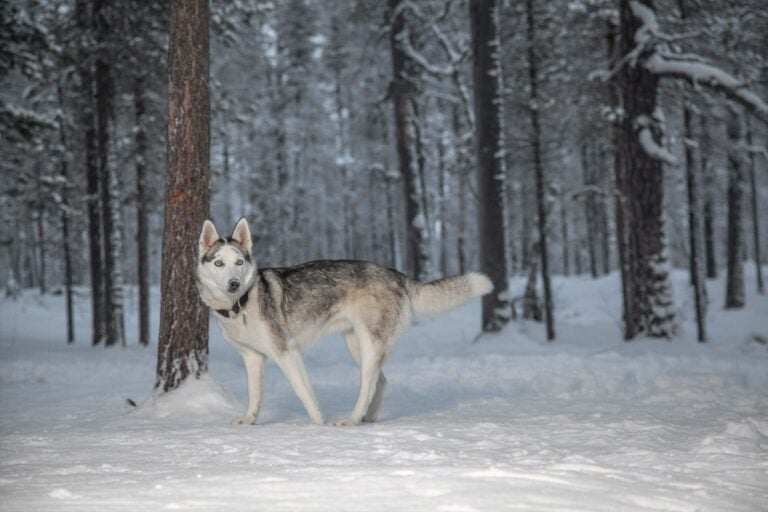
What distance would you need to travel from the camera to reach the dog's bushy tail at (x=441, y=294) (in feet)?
23.4

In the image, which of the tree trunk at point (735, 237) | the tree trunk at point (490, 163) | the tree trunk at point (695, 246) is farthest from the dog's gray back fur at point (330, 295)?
the tree trunk at point (735, 237)

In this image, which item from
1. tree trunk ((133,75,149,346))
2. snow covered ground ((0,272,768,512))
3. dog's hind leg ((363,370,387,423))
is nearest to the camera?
snow covered ground ((0,272,768,512))

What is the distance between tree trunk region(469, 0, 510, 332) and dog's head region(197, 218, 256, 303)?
10.1 meters

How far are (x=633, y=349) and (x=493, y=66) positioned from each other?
7641mm

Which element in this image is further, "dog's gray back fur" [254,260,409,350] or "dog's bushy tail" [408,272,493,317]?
"dog's bushy tail" [408,272,493,317]

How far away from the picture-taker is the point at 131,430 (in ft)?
18.9

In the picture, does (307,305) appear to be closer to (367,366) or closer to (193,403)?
(367,366)

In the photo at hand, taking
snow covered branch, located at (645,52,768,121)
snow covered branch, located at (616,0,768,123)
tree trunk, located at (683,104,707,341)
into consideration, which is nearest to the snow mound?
snow covered branch, located at (616,0,768,123)

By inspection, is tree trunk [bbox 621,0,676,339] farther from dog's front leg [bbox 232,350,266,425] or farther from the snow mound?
dog's front leg [bbox 232,350,266,425]

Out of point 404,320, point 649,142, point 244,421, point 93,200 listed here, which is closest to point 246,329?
point 244,421

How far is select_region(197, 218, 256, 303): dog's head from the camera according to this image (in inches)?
235

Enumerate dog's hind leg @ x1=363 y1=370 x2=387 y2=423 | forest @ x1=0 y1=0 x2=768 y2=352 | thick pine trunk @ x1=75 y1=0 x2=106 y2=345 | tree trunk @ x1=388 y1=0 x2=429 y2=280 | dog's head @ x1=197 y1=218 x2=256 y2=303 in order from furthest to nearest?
tree trunk @ x1=388 y1=0 x2=429 y2=280, thick pine trunk @ x1=75 y1=0 x2=106 y2=345, forest @ x1=0 y1=0 x2=768 y2=352, dog's hind leg @ x1=363 y1=370 x2=387 y2=423, dog's head @ x1=197 y1=218 x2=256 y2=303

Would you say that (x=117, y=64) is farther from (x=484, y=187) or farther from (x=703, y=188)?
(x=703, y=188)

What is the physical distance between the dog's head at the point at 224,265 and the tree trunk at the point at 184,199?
88 centimetres
